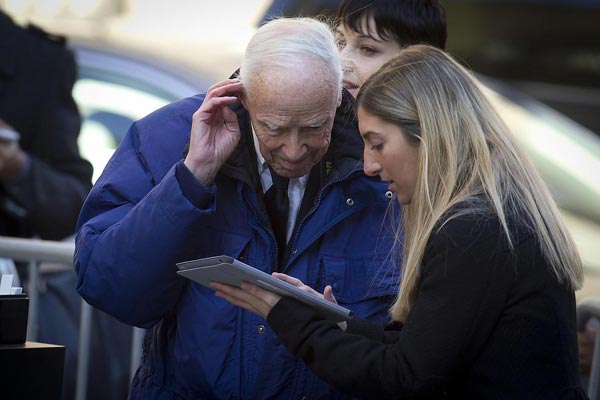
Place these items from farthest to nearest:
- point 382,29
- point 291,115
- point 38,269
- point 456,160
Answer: point 38,269
point 382,29
point 291,115
point 456,160

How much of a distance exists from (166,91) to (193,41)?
2.92 ft

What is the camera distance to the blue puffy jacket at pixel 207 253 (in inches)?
117

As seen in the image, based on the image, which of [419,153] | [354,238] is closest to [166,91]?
[354,238]

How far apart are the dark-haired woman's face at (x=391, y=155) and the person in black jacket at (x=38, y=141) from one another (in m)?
2.08

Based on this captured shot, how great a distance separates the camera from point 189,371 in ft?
10.0

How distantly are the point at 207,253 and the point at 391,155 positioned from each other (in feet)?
1.96

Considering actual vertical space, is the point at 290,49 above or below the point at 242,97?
above

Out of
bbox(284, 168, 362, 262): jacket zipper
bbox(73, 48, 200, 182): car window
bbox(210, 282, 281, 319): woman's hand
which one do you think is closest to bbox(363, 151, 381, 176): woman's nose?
bbox(284, 168, 362, 262): jacket zipper

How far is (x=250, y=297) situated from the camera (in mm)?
2801

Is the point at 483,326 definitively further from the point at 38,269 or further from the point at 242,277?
the point at 38,269

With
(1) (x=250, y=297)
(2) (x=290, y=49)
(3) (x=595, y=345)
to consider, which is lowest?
(3) (x=595, y=345)

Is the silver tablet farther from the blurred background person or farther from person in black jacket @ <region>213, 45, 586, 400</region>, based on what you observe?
the blurred background person

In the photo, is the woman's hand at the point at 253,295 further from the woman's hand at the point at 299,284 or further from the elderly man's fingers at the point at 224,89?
the elderly man's fingers at the point at 224,89

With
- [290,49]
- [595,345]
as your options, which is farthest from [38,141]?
[595,345]
